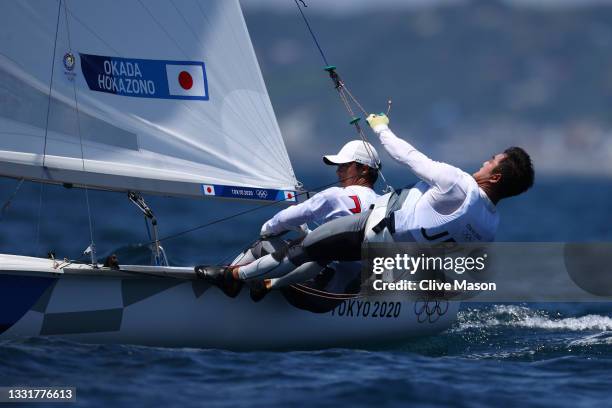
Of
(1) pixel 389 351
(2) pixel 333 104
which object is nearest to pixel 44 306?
(1) pixel 389 351

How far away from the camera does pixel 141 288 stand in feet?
21.5

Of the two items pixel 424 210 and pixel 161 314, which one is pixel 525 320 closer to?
pixel 424 210

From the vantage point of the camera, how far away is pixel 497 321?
797 cm

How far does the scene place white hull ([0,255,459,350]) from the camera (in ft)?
20.8

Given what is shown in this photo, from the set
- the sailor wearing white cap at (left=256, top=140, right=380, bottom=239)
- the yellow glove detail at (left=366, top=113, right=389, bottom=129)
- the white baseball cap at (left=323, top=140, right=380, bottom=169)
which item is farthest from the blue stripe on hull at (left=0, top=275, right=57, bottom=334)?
the yellow glove detail at (left=366, top=113, right=389, bottom=129)

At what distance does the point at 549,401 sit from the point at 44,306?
2.74m

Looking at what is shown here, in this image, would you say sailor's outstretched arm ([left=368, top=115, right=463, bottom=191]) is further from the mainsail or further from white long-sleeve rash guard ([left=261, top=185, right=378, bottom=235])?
the mainsail

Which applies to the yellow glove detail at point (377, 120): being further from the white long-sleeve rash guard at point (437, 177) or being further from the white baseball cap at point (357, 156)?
the white baseball cap at point (357, 156)

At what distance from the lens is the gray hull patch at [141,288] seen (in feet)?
21.4

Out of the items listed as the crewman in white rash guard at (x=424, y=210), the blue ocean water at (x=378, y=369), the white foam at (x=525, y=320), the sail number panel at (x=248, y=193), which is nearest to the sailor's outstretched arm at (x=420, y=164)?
the crewman in white rash guard at (x=424, y=210)

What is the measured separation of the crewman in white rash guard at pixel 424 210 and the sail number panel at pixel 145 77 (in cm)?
129

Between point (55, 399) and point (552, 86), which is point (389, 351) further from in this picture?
point (552, 86)

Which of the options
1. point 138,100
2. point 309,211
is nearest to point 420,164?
point 309,211

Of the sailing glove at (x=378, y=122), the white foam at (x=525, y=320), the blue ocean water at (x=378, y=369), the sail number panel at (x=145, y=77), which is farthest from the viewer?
the white foam at (x=525, y=320)
